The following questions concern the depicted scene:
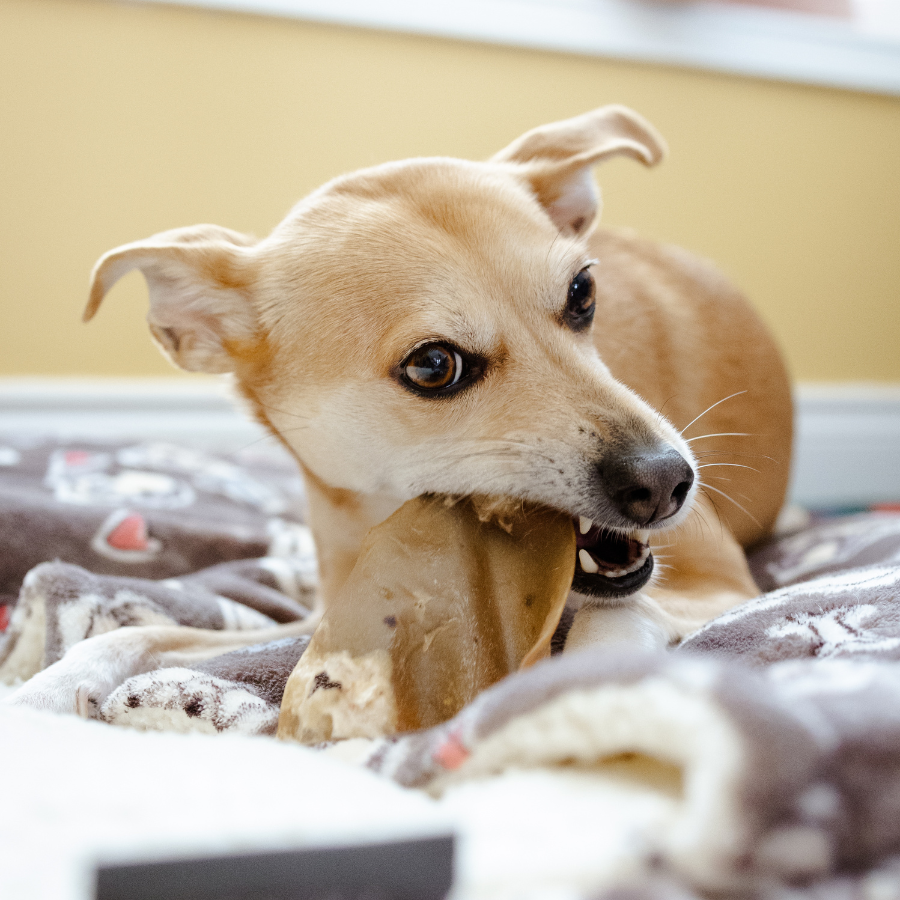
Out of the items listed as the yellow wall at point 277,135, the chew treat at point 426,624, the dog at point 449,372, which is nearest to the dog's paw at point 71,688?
the dog at point 449,372

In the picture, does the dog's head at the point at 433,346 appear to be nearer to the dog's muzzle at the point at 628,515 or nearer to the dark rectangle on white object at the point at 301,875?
the dog's muzzle at the point at 628,515

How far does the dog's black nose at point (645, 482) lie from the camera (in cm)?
99

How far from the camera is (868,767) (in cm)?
55

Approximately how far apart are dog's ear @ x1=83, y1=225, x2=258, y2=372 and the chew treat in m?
0.49

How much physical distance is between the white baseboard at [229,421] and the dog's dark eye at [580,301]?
1.70m

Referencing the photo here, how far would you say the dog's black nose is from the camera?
994 mm

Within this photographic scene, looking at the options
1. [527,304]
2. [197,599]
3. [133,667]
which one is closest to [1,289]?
[197,599]

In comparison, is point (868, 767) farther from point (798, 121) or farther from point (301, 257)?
point (798, 121)

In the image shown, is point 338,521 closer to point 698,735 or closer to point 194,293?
point 194,293

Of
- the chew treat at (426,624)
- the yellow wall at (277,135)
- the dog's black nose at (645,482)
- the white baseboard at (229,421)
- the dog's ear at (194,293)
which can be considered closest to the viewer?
the chew treat at (426,624)

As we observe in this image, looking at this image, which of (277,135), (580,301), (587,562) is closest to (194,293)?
(580,301)

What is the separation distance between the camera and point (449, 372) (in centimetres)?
112

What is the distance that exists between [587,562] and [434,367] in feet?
1.10

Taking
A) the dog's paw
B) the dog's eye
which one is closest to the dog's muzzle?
the dog's eye
